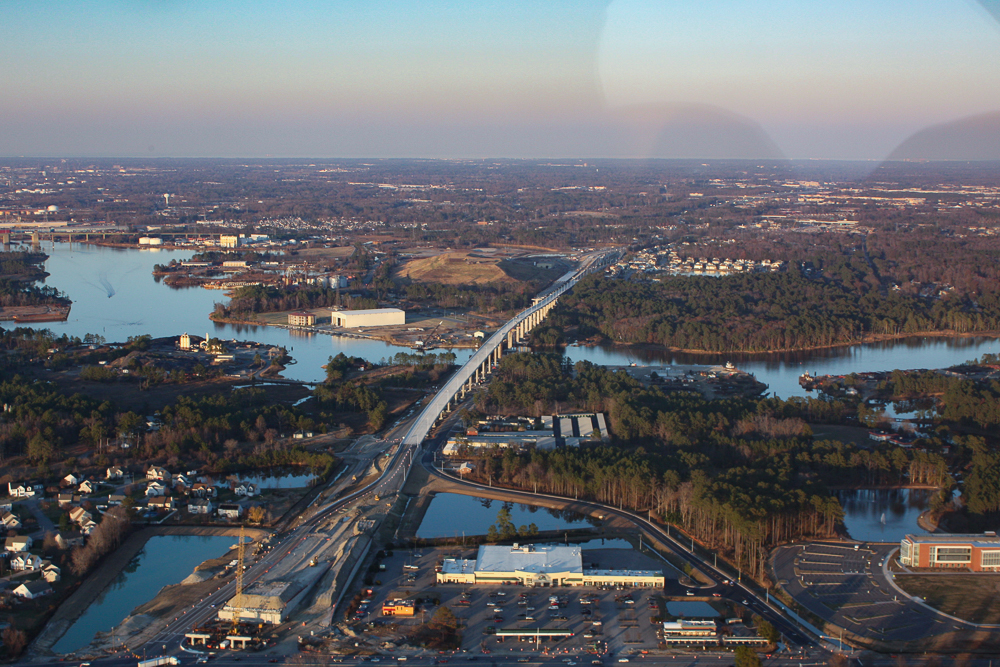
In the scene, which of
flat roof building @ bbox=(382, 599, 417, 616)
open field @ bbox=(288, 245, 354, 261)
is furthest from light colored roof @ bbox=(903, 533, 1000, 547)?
open field @ bbox=(288, 245, 354, 261)

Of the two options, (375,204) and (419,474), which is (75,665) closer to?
(419,474)

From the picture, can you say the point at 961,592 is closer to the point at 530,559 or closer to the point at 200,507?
the point at 530,559

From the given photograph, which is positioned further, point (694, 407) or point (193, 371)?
point (193, 371)

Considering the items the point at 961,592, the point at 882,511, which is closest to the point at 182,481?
the point at 882,511

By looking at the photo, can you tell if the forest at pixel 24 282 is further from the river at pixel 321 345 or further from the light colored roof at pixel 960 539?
the light colored roof at pixel 960 539

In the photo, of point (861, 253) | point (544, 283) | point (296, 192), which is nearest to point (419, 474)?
point (544, 283)

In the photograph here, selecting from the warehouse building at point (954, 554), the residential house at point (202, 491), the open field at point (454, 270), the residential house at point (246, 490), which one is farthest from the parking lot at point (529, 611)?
the open field at point (454, 270)
